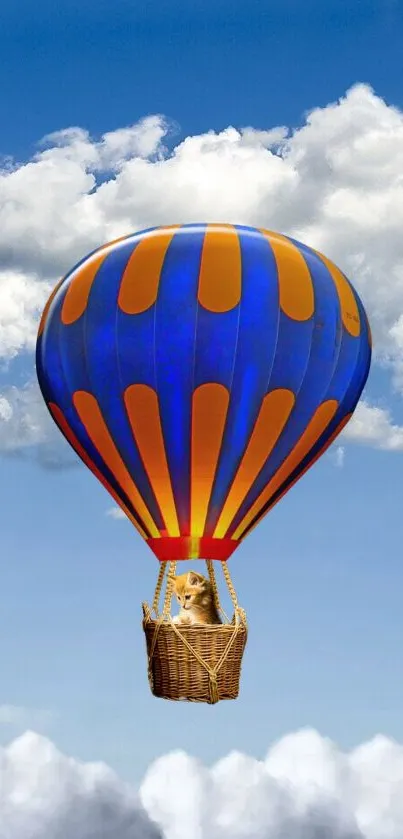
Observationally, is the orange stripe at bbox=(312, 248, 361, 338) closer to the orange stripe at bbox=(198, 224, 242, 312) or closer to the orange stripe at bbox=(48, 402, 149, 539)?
the orange stripe at bbox=(198, 224, 242, 312)

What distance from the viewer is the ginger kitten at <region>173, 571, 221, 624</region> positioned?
68.2 feet

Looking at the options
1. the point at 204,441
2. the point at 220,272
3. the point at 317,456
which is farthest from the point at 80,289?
the point at 317,456

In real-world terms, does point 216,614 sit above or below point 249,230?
below

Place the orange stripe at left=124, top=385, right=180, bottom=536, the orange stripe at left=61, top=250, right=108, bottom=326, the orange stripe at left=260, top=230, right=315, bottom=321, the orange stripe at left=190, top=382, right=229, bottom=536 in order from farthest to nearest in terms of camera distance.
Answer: the orange stripe at left=61, top=250, right=108, bottom=326, the orange stripe at left=260, top=230, right=315, bottom=321, the orange stripe at left=124, top=385, right=180, bottom=536, the orange stripe at left=190, top=382, right=229, bottom=536

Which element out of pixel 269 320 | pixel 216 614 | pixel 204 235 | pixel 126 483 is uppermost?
pixel 204 235

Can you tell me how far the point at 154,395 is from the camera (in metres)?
20.4

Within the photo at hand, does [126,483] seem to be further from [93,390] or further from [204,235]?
[204,235]

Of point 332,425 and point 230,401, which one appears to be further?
point 332,425

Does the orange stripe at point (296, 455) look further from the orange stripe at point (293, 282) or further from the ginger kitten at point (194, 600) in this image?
the orange stripe at point (293, 282)

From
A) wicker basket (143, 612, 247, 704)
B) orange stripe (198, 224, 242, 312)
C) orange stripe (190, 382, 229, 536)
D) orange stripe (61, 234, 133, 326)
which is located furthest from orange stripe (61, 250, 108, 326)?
wicker basket (143, 612, 247, 704)

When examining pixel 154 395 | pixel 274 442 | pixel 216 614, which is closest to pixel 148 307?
pixel 154 395

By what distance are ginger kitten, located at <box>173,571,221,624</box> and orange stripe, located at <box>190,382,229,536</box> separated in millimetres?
639

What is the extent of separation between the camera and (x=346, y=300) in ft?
71.8

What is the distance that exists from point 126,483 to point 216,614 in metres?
2.09
